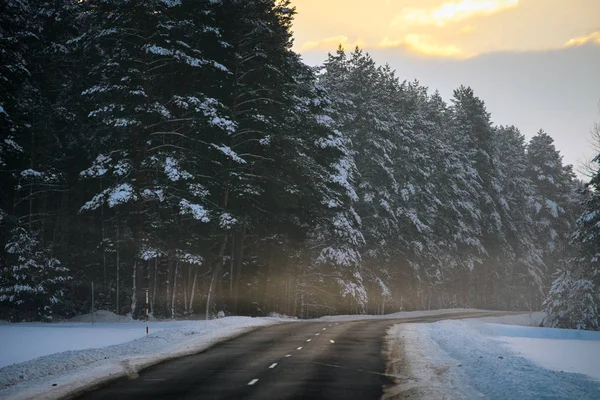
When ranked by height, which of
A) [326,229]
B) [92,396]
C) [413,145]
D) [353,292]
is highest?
[413,145]

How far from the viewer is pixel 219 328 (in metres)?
32.3

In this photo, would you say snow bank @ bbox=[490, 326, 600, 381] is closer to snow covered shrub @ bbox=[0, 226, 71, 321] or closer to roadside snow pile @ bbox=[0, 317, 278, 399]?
roadside snow pile @ bbox=[0, 317, 278, 399]

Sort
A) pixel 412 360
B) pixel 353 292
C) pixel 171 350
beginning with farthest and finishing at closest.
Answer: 1. pixel 353 292
2. pixel 171 350
3. pixel 412 360

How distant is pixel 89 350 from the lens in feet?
68.2

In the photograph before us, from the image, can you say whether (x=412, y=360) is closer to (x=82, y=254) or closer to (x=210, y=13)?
(x=210, y=13)

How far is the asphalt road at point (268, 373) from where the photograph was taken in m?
14.7

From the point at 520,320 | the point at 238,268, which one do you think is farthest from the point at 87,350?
the point at 520,320

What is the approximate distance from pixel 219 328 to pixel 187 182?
812 cm

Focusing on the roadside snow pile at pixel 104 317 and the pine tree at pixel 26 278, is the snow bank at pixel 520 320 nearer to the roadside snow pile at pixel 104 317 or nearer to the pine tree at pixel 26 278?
the roadside snow pile at pixel 104 317

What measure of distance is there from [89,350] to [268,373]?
6.23 metres

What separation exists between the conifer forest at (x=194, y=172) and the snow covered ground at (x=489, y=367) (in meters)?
12.9

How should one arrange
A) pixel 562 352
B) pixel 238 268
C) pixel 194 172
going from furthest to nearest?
pixel 238 268, pixel 194 172, pixel 562 352

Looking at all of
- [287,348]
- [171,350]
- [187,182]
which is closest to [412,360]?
[287,348]

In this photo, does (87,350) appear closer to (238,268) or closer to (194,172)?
(194,172)
